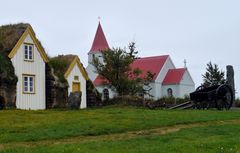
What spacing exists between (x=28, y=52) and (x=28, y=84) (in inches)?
94.3

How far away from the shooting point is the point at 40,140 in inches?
608

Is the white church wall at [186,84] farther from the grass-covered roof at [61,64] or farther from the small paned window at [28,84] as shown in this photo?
the small paned window at [28,84]

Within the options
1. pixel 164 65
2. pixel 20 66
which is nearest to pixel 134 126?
pixel 20 66

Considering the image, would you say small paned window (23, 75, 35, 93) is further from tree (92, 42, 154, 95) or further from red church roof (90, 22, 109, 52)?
red church roof (90, 22, 109, 52)

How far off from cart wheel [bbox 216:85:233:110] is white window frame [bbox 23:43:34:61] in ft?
47.2

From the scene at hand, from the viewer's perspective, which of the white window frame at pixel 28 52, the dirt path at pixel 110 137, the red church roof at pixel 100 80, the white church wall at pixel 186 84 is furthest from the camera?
the white church wall at pixel 186 84

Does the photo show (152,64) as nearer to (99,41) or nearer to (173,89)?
(173,89)

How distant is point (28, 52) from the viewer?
Answer: 3703 centimetres

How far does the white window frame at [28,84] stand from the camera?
3638 cm

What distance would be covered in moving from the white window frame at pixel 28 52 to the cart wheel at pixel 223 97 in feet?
47.2

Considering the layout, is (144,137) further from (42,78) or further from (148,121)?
(42,78)

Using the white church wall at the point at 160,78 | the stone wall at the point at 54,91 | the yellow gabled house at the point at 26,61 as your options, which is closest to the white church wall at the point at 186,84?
the white church wall at the point at 160,78

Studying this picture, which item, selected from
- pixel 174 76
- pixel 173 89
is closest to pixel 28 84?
pixel 173 89

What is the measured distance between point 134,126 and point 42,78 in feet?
66.2
